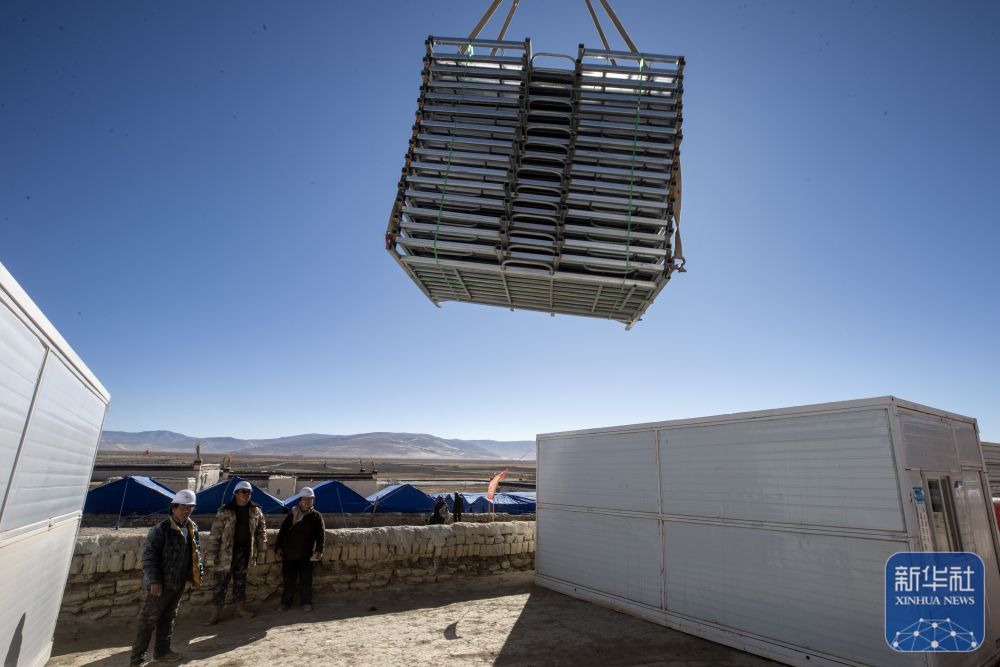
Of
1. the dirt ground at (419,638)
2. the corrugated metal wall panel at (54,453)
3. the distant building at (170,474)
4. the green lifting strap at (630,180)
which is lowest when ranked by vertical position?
the dirt ground at (419,638)

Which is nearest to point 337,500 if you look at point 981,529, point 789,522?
point 789,522

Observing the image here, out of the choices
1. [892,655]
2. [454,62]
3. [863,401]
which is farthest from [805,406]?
[454,62]

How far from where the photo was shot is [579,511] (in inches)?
418

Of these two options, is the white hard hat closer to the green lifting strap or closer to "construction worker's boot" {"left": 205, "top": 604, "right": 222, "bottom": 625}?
"construction worker's boot" {"left": 205, "top": 604, "right": 222, "bottom": 625}

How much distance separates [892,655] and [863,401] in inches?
111

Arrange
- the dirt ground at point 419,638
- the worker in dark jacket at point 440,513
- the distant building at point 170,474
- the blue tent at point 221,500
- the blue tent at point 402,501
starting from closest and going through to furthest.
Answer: the dirt ground at point 419,638 → the worker in dark jacket at point 440,513 → the blue tent at point 221,500 → the blue tent at point 402,501 → the distant building at point 170,474

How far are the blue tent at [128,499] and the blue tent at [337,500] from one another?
418 cm

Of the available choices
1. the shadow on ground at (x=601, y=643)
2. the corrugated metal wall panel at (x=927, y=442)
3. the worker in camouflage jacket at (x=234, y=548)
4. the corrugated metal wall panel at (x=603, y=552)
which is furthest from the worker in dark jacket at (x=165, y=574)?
the corrugated metal wall panel at (x=927, y=442)

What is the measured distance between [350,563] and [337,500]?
1132cm

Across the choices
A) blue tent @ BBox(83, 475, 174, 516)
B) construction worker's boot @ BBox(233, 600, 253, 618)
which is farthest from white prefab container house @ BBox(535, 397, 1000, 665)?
blue tent @ BBox(83, 475, 174, 516)

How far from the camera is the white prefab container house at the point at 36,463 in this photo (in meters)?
3.55

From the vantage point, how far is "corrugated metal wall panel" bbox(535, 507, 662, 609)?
900 cm

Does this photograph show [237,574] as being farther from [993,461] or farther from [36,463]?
[993,461]

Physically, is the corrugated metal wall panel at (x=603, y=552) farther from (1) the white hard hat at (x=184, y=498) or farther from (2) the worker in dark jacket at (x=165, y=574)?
(1) the white hard hat at (x=184, y=498)
